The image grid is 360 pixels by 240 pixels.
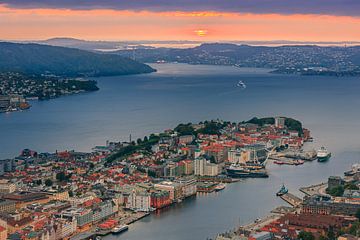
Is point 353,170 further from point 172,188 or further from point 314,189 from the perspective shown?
point 172,188

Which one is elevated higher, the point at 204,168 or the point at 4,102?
the point at 204,168

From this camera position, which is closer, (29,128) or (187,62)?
(29,128)

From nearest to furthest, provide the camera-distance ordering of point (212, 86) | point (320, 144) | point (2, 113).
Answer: point (320, 144), point (2, 113), point (212, 86)

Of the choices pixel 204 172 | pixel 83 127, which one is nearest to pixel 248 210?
pixel 204 172

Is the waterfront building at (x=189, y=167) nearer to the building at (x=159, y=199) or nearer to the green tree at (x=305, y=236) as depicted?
the building at (x=159, y=199)

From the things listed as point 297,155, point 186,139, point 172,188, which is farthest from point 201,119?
point 172,188

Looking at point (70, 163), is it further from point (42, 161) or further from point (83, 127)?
point (83, 127)
